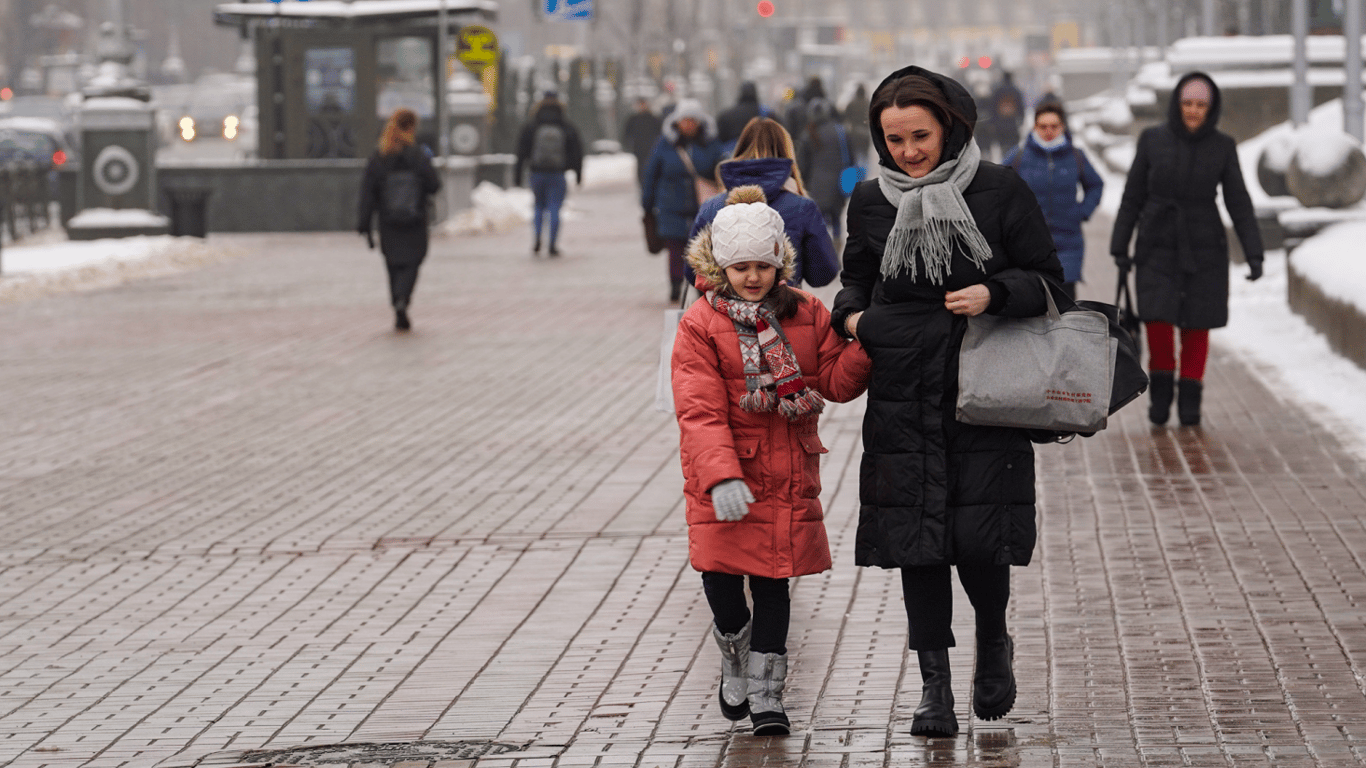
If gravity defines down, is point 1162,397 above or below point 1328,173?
below

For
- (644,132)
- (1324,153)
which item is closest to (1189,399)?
(1324,153)

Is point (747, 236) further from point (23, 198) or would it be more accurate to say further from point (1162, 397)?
point (23, 198)

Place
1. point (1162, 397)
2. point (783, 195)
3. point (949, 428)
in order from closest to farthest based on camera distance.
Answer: point (949, 428) → point (783, 195) → point (1162, 397)

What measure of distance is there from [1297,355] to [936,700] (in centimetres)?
843

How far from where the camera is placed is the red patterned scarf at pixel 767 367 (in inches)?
200

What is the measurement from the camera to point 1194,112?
10.1 metres

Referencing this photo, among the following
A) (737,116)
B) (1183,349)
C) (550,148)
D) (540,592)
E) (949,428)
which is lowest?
(540,592)

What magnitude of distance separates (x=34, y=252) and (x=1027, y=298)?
65.7ft

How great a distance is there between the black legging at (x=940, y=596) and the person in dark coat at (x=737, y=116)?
39.8ft

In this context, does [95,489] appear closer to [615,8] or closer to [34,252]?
[34,252]

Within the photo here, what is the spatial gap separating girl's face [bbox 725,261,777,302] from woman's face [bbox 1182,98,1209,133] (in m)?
5.46

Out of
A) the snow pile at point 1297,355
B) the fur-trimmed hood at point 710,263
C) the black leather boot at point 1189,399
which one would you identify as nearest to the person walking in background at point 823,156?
the snow pile at point 1297,355

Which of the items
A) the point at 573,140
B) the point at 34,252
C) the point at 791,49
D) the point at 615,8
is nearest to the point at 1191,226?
Result: the point at 573,140

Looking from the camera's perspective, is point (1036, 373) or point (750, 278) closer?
point (1036, 373)
